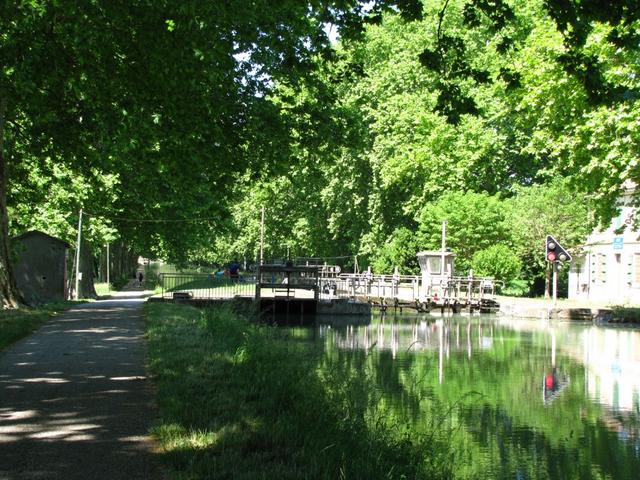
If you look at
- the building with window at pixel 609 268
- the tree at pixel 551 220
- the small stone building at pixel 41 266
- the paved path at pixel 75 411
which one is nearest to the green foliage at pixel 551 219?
the tree at pixel 551 220

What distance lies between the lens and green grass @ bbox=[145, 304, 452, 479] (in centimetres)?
562

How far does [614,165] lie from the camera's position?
26.0 metres

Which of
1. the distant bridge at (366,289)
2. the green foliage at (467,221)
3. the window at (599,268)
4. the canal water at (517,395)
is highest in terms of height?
the green foliage at (467,221)

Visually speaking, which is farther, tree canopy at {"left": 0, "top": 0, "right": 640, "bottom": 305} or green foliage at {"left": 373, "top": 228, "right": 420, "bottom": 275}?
green foliage at {"left": 373, "top": 228, "right": 420, "bottom": 275}

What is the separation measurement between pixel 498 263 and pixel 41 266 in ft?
83.0

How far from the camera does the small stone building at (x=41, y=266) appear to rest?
2814cm

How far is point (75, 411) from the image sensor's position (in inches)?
292

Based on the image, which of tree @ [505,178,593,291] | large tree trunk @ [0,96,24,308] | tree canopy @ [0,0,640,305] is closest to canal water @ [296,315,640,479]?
tree canopy @ [0,0,640,305]

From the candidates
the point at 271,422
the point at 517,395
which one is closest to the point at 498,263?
the point at 517,395

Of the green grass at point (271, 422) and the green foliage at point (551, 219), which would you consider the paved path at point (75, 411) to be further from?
the green foliage at point (551, 219)

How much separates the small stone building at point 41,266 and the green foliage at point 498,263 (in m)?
24.0

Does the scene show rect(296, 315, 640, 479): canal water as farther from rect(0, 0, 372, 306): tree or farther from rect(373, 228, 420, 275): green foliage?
rect(373, 228, 420, 275): green foliage

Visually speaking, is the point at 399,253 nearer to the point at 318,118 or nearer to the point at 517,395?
the point at 318,118

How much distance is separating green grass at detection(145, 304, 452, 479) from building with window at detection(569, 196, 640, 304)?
3493cm
